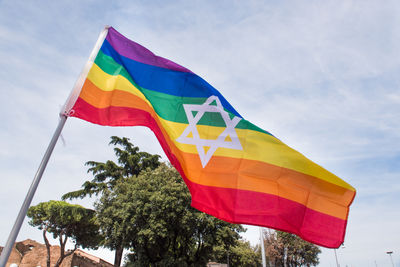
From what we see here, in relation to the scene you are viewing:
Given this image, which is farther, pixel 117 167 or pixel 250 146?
pixel 117 167

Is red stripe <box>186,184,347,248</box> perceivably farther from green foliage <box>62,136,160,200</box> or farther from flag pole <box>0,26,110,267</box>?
green foliage <box>62,136,160,200</box>

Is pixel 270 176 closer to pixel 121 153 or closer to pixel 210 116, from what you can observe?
pixel 210 116

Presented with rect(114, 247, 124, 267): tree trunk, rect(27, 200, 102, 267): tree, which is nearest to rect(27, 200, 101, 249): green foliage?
rect(27, 200, 102, 267): tree

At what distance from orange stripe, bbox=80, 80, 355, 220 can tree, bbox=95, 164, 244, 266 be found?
56.8ft

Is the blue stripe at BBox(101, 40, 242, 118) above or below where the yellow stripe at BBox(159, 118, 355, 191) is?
above

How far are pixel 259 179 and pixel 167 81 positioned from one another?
2558 millimetres

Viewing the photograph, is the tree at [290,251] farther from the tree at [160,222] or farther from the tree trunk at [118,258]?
the tree trunk at [118,258]

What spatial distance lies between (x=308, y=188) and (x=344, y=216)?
0.63 m

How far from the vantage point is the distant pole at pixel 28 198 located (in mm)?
3186

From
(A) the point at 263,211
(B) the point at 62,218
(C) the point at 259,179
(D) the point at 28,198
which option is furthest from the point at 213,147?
(B) the point at 62,218

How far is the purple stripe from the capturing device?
5.66 m

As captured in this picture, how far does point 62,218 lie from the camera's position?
33594mm

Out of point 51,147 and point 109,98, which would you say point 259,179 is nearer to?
point 109,98

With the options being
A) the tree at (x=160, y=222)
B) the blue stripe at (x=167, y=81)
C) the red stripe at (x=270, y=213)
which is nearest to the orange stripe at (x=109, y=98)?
the blue stripe at (x=167, y=81)
